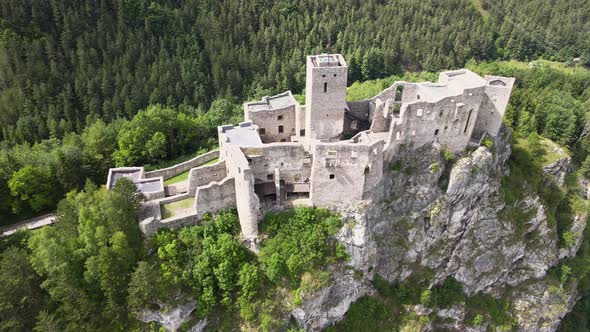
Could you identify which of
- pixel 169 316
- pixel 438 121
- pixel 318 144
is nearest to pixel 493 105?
pixel 438 121

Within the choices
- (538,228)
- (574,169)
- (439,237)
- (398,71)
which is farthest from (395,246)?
(398,71)

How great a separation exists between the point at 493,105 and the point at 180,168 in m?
37.0

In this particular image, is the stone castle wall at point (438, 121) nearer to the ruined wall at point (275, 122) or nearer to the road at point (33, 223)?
the ruined wall at point (275, 122)

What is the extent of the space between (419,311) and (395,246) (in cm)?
783

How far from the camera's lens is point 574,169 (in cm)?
7681

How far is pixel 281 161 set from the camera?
146ft

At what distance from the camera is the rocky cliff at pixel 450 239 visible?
45.6 metres

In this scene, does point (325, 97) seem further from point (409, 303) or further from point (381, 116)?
point (409, 303)

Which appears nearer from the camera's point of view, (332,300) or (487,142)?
(332,300)

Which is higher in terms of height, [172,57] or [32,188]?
[32,188]

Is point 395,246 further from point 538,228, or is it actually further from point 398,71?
point 398,71

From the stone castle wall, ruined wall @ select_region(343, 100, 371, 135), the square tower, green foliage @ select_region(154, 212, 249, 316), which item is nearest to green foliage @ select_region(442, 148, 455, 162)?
the stone castle wall

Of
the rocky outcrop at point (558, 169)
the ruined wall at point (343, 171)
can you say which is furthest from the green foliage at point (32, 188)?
the rocky outcrop at point (558, 169)

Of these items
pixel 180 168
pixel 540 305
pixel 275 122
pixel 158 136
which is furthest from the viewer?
pixel 158 136
